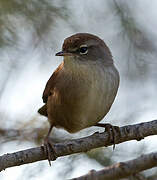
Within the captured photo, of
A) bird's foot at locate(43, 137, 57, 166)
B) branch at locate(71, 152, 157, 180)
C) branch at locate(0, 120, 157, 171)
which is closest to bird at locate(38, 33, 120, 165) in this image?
bird's foot at locate(43, 137, 57, 166)

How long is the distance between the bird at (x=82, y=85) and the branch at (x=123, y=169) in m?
1.89

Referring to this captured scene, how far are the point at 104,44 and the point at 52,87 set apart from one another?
0.84 meters

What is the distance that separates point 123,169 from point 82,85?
7.79ft

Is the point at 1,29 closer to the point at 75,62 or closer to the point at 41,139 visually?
the point at 75,62

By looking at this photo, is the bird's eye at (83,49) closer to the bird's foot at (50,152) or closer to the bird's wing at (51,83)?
the bird's wing at (51,83)

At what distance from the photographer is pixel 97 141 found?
4195 mm

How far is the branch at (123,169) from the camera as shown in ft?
8.03

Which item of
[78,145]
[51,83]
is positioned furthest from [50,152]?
[51,83]

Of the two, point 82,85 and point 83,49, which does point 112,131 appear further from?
point 83,49

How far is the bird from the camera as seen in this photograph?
4.79m

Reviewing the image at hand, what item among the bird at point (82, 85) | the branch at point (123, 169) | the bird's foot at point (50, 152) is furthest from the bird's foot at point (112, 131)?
the branch at point (123, 169)

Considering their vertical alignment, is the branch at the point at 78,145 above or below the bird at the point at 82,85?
below

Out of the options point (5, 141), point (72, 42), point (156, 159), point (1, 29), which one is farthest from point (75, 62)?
point (156, 159)

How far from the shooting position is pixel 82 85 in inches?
190
